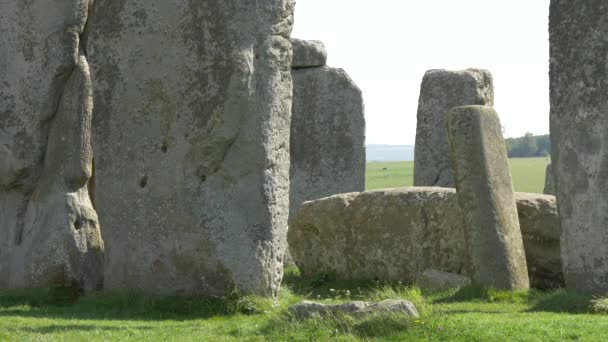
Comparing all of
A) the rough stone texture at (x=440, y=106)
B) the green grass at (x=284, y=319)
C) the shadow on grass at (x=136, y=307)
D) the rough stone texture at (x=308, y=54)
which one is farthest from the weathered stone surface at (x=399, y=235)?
the rough stone texture at (x=440, y=106)

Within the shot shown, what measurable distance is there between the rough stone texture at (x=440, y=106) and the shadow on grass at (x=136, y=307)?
10.2 m

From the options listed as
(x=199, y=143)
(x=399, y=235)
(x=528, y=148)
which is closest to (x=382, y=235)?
(x=399, y=235)

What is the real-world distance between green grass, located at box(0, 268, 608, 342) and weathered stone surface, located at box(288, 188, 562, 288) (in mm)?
912

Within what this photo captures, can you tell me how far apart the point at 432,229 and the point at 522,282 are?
183 cm

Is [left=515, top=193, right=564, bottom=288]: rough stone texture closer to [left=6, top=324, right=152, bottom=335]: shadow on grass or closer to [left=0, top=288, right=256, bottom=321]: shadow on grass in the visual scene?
[left=0, top=288, right=256, bottom=321]: shadow on grass

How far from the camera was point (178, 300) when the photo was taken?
14.4 metres

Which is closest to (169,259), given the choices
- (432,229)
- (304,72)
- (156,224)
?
(156,224)

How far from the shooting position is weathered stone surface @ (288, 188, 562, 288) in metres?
17.0

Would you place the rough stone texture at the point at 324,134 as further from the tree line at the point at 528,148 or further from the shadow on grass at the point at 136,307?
the tree line at the point at 528,148

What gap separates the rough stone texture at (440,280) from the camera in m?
16.3

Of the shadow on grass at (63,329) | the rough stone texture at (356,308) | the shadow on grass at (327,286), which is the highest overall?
the rough stone texture at (356,308)

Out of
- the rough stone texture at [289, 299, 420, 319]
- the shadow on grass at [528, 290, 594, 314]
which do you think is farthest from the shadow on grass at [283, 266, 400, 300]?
the rough stone texture at [289, 299, 420, 319]

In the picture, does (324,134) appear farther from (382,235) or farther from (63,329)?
(63,329)

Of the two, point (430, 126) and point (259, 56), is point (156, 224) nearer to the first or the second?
point (259, 56)
